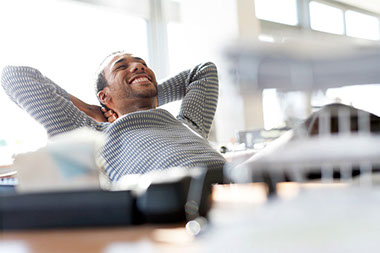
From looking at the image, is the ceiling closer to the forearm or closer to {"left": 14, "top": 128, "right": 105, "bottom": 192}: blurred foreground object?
{"left": 14, "top": 128, "right": 105, "bottom": 192}: blurred foreground object

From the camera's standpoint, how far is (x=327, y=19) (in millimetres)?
206

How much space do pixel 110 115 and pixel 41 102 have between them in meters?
0.21

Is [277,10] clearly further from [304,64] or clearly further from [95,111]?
[95,111]

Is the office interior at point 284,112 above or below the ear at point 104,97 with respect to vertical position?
below

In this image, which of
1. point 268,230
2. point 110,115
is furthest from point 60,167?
point 110,115

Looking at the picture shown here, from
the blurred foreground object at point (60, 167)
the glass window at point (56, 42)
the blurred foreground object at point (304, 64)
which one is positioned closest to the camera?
the blurred foreground object at point (304, 64)

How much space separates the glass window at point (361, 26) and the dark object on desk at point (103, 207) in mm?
130

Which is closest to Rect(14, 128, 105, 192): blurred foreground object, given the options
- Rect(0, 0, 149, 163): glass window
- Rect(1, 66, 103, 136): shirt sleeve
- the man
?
the man

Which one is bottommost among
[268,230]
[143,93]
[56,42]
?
[268,230]

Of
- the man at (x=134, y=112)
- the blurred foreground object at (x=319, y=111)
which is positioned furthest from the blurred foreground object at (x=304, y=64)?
the man at (x=134, y=112)

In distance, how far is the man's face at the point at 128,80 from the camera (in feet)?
2.98

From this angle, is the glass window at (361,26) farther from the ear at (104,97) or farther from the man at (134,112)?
the ear at (104,97)

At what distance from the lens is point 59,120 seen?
0.82 m

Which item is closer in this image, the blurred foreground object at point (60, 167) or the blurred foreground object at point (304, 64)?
the blurred foreground object at point (304, 64)
